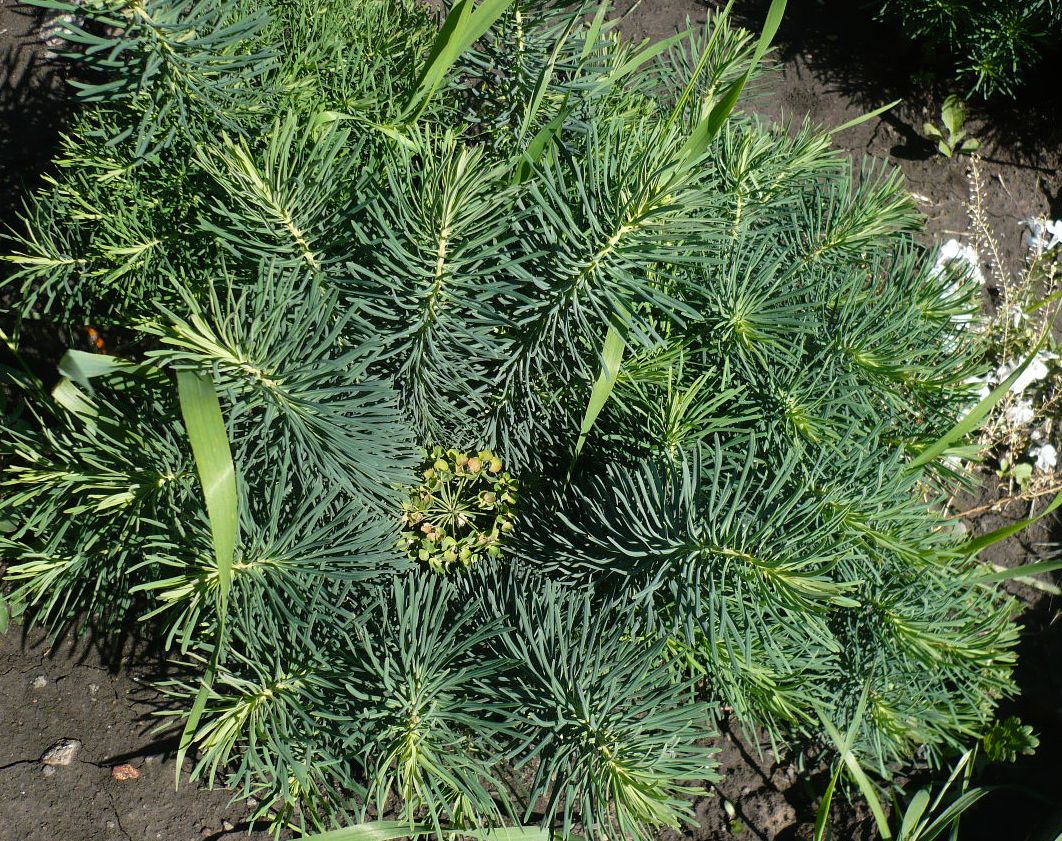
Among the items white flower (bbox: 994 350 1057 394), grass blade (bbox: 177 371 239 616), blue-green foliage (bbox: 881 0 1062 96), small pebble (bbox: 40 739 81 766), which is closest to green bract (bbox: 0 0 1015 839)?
grass blade (bbox: 177 371 239 616)

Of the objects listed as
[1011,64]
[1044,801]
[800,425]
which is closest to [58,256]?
[800,425]

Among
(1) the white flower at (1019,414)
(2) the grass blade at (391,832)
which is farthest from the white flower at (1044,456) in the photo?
(2) the grass blade at (391,832)

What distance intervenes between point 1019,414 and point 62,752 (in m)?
2.42

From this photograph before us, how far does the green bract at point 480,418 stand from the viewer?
114 cm

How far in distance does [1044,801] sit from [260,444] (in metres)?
1.73

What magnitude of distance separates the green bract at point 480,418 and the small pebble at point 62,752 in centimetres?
21

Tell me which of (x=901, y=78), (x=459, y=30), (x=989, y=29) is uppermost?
(x=989, y=29)

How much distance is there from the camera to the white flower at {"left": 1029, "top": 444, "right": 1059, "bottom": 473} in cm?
221

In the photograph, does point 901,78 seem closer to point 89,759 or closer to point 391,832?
point 391,832

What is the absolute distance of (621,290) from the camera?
1.20 metres

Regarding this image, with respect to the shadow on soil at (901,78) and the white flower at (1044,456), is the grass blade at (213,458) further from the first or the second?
the shadow on soil at (901,78)

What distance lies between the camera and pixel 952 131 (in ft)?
8.36

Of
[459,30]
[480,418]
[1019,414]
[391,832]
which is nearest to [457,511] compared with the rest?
[480,418]

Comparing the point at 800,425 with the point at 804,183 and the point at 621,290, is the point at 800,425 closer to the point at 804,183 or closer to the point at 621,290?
the point at 621,290
